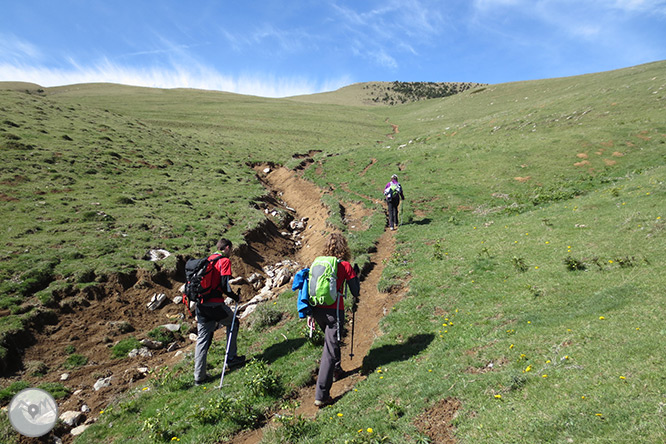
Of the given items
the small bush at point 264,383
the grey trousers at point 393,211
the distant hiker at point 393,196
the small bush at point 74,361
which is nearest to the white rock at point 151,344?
the small bush at point 74,361

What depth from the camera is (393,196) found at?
2081 cm

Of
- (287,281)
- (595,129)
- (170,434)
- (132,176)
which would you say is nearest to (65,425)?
(170,434)

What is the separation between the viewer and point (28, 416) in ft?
29.6

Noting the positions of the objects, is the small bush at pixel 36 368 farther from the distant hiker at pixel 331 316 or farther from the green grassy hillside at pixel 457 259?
the distant hiker at pixel 331 316

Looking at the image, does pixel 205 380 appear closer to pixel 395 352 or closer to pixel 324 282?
pixel 324 282

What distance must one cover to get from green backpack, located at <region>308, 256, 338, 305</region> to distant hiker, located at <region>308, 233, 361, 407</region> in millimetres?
27

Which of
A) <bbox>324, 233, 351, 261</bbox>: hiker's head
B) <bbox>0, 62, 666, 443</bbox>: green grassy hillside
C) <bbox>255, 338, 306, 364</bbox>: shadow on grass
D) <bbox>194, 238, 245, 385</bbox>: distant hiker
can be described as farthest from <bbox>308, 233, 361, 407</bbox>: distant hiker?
<bbox>194, 238, 245, 385</bbox>: distant hiker

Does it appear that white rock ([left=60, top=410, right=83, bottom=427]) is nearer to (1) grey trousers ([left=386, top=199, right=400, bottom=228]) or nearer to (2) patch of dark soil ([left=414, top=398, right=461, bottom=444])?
(2) patch of dark soil ([left=414, top=398, right=461, bottom=444])

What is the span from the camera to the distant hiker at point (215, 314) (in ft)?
32.4

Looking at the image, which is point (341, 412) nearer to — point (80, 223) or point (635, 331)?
point (635, 331)

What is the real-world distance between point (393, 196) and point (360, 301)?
9.39 meters

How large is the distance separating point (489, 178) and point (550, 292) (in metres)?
21.1

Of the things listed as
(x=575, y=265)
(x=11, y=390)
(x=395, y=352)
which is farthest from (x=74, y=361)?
(x=575, y=265)

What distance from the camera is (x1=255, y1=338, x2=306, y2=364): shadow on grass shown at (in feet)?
34.6
